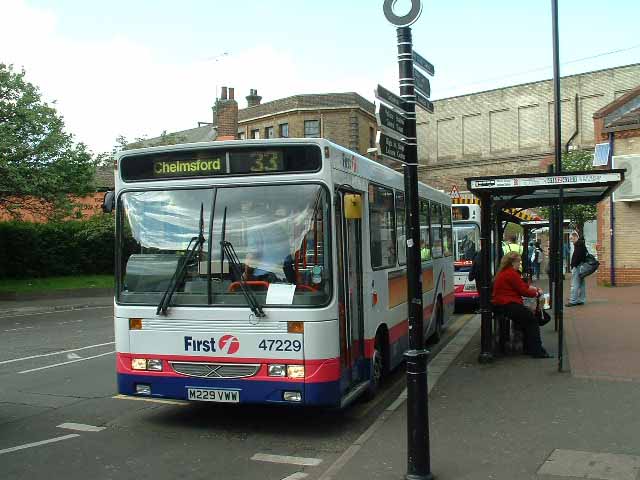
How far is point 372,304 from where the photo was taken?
7.71 meters

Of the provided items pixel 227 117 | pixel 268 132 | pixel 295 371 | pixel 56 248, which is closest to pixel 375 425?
pixel 295 371

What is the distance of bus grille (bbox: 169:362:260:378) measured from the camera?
643 centimetres

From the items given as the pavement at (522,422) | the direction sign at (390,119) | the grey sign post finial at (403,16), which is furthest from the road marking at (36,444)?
the grey sign post finial at (403,16)

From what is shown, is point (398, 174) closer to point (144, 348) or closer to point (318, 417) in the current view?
point (318, 417)

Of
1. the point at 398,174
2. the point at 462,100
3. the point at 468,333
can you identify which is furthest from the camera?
the point at 462,100

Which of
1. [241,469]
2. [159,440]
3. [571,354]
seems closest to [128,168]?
[159,440]

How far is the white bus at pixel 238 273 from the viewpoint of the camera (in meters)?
6.35

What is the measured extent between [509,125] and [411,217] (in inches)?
1911

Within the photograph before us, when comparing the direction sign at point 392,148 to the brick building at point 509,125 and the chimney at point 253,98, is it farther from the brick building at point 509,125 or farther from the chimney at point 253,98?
the chimney at point 253,98

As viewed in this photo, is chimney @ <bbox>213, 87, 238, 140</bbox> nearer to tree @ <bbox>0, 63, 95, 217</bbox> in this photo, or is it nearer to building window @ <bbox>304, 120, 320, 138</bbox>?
building window @ <bbox>304, 120, 320, 138</bbox>

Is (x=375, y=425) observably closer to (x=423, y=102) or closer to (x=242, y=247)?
(x=242, y=247)

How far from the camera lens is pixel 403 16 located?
519 cm

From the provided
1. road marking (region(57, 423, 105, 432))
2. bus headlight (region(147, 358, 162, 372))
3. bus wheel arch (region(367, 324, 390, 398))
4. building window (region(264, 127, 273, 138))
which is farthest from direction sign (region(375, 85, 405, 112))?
building window (region(264, 127, 273, 138))

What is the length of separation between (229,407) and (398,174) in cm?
395
